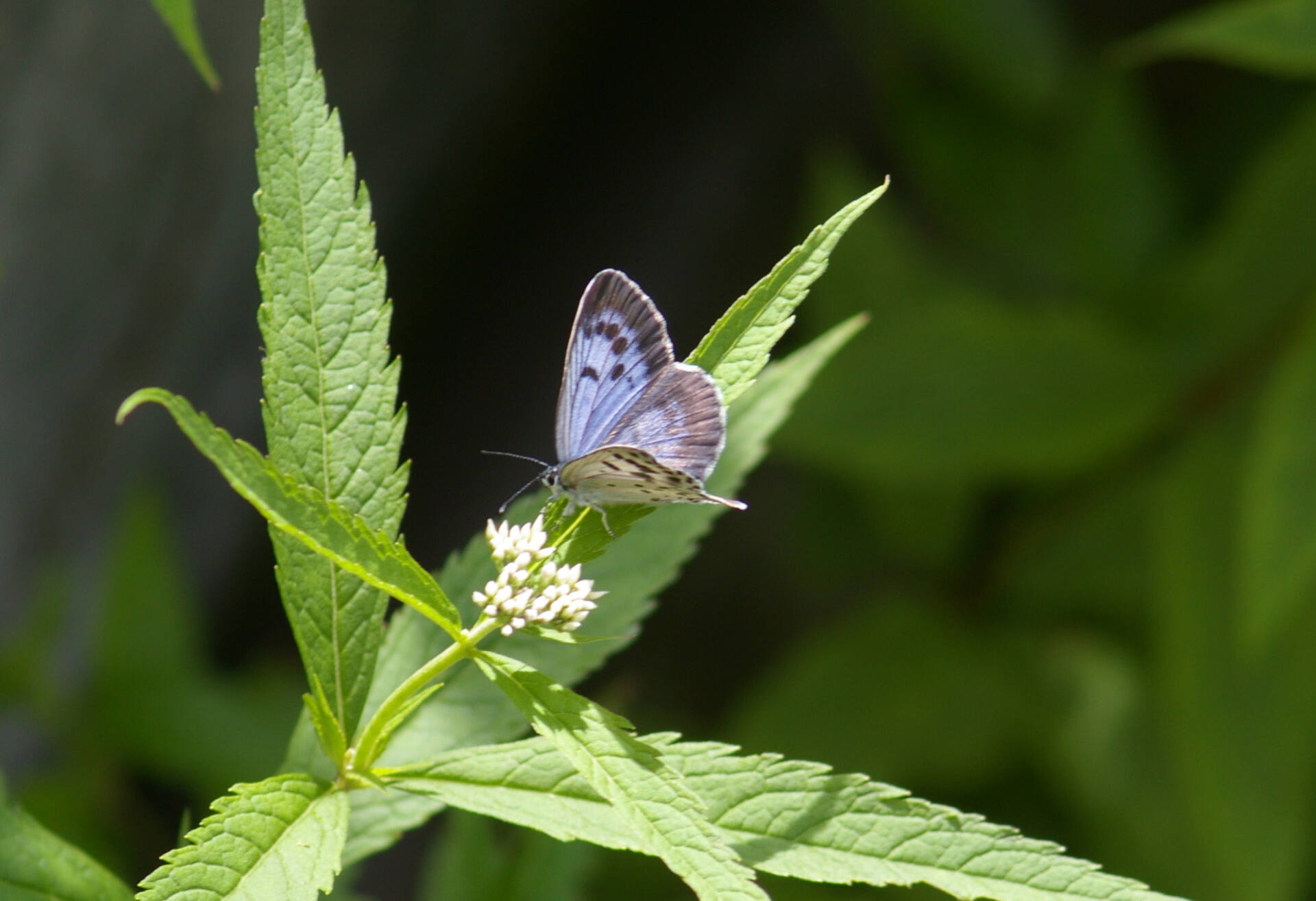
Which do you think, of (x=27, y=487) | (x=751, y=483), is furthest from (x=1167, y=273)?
(x=27, y=487)

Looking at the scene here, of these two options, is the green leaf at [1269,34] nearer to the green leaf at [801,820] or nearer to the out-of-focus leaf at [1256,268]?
the out-of-focus leaf at [1256,268]

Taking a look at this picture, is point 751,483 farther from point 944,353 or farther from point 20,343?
point 20,343

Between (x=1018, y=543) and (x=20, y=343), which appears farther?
(x=1018, y=543)

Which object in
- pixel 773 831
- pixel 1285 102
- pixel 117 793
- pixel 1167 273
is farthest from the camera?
pixel 1285 102

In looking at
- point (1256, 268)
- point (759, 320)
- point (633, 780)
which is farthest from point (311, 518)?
point (1256, 268)

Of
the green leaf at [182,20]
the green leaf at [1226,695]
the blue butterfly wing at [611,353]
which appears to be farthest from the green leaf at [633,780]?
the green leaf at [1226,695]

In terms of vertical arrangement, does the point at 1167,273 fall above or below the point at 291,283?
above
